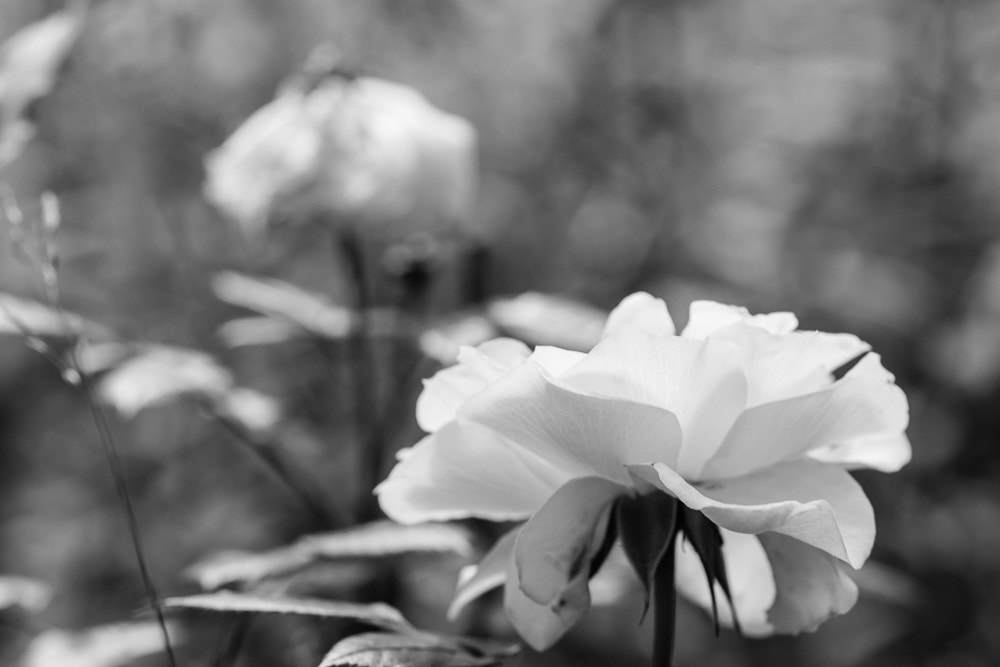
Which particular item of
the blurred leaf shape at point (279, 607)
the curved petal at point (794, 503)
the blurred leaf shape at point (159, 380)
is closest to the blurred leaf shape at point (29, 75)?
the blurred leaf shape at point (159, 380)

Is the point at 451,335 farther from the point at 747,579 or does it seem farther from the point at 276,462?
the point at 747,579

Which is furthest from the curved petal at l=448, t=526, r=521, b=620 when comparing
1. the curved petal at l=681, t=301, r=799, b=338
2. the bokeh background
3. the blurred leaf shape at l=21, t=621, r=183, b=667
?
the bokeh background

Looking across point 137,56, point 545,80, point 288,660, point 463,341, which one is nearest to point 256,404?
point 463,341

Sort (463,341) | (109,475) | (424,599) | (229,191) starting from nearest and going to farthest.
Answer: (463,341), (229,191), (424,599), (109,475)

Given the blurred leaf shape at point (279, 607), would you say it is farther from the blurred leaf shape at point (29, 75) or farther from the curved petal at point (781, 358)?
the blurred leaf shape at point (29, 75)

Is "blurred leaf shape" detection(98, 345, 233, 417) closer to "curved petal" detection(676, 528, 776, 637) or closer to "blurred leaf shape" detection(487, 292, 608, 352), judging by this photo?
"blurred leaf shape" detection(487, 292, 608, 352)

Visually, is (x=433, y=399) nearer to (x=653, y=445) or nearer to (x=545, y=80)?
(x=653, y=445)
